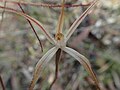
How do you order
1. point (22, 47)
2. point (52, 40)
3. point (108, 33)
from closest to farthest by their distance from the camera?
point (52, 40), point (22, 47), point (108, 33)

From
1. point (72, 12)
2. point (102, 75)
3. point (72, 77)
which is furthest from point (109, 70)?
point (72, 12)

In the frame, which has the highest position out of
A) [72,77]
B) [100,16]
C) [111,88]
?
[100,16]

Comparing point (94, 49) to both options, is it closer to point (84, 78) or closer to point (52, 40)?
point (84, 78)

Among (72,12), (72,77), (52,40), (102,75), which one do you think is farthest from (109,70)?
(52,40)

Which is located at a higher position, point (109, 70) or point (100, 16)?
point (100, 16)

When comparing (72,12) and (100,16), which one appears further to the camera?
(100,16)

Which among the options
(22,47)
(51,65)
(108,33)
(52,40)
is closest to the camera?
(52,40)
